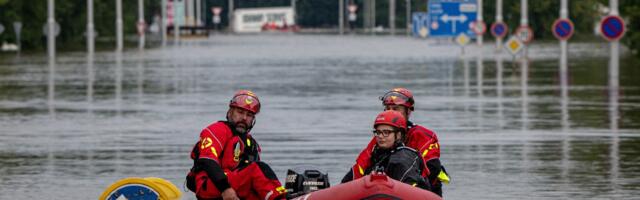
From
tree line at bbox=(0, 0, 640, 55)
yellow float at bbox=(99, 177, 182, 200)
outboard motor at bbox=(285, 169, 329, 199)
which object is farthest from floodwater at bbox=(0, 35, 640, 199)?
tree line at bbox=(0, 0, 640, 55)

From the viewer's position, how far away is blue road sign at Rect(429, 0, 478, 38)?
291 ft

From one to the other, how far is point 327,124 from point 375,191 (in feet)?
54.9

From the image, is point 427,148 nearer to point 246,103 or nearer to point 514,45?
point 246,103

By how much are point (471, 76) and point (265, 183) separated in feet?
112

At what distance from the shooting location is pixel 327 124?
24.7 meters

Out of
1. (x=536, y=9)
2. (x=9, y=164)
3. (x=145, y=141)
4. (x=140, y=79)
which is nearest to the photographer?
(x=9, y=164)

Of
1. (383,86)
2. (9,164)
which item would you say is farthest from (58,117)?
(383,86)

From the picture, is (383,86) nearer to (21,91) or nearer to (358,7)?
(21,91)

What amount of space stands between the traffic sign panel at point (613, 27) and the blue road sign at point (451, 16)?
5088 cm

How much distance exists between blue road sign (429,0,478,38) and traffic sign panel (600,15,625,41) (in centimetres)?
5088

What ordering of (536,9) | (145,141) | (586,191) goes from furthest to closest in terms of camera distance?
1. (536,9)
2. (145,141)
3. (586,191)

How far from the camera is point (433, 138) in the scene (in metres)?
10.4

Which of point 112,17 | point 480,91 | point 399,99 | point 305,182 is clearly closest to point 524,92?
point 480,91

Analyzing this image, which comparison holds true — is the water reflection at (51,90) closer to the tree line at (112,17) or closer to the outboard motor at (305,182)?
the tree line at (112,17)
